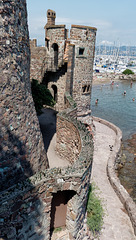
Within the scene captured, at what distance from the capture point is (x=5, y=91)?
4.39 m

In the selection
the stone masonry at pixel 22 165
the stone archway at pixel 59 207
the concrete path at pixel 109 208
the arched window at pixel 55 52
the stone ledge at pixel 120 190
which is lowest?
the concrete path at pixel 109 208

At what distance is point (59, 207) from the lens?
5656 millimetres

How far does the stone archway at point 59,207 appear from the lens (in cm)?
548

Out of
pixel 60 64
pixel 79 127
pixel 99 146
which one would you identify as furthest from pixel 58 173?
pixel 99 146

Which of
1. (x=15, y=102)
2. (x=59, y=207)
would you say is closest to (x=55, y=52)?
(x=15, y=102)

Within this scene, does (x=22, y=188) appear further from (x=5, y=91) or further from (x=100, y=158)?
(x=100, y=158)

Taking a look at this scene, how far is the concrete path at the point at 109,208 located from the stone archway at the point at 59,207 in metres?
3.57

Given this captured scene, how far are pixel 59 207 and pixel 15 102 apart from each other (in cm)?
373

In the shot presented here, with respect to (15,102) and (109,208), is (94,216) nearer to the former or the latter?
(109,208)

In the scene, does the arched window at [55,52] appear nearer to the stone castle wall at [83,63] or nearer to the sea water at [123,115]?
the stone castle wall at [83,63]

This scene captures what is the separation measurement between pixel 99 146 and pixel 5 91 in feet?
45.5

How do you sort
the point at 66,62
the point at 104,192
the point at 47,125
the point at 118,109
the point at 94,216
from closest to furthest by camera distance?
1. the point at 94,216
2. the point at 104,192
3. the point at 66,62
4. the point at 47,125
5. the point at 118,109

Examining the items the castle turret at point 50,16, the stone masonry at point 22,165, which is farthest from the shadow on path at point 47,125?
the castle turret at point 50,16

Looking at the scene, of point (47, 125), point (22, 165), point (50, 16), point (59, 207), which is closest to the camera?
point (22, 165)
